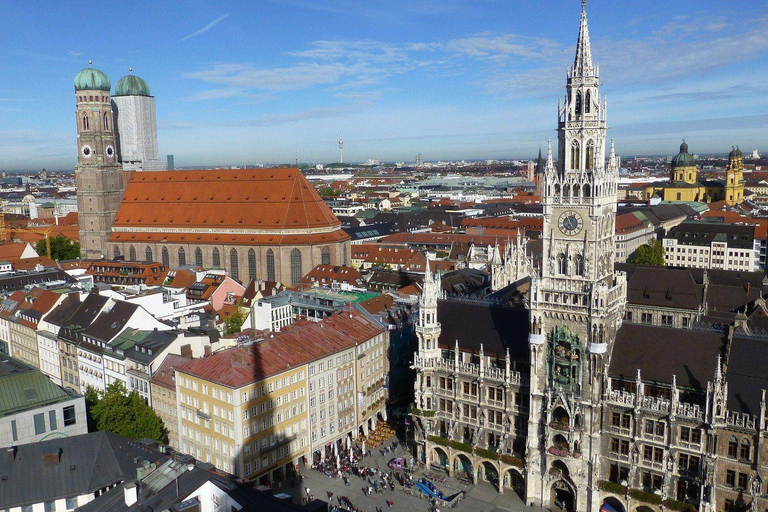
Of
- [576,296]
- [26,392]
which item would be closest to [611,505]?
[576,296]

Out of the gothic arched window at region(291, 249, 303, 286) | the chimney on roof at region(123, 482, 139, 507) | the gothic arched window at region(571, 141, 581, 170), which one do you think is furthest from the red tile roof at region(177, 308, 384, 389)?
the gothic arched window at region(291, 249, 303, 286)

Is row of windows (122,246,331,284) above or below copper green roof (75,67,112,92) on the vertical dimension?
below

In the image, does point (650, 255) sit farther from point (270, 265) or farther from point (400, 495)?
point (400, 495)

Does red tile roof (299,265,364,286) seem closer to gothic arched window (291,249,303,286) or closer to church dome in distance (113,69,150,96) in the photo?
gothic arched window (291,249,303,286)

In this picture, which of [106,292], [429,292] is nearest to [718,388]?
[429,292]

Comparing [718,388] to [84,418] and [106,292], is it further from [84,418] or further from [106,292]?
[106,292]

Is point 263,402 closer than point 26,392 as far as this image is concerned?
No

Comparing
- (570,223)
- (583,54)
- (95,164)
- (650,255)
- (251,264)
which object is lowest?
(251,264)
